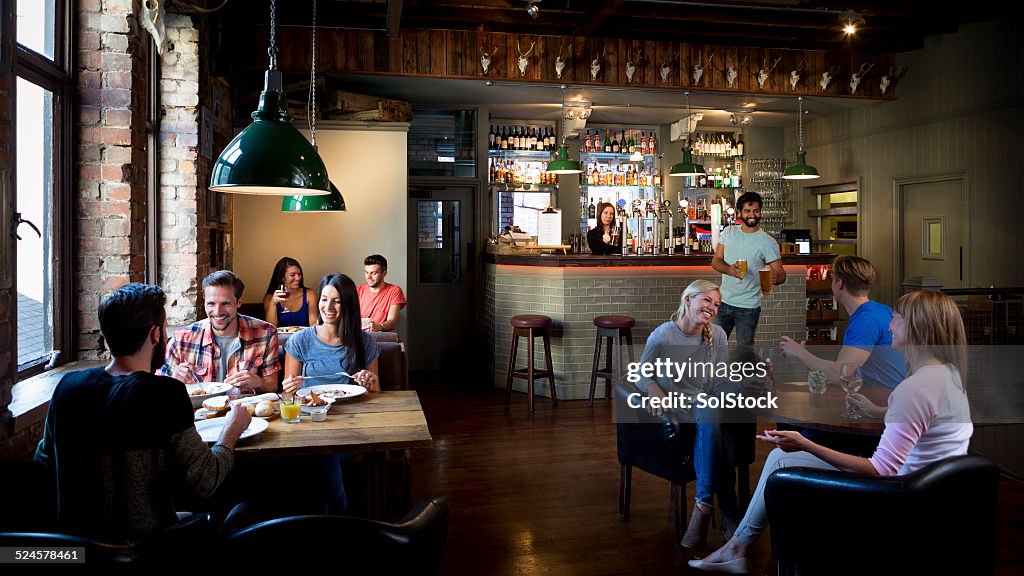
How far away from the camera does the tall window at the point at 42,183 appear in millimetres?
2887

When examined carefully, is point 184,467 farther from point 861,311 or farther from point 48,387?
point 861,311

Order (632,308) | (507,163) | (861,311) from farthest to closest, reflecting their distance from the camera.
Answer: (507,163) < (632,308) < (861,311)

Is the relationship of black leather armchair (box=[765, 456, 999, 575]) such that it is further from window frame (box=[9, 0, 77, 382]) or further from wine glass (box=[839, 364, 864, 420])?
window frame (box=[9, 0, 77, 382])

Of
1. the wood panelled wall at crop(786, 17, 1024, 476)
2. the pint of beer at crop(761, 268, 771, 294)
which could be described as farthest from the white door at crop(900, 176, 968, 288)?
the pint of beer at crop(761, 268, 771, 294)

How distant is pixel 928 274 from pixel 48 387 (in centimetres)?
774

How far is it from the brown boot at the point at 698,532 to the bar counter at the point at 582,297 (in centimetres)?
302

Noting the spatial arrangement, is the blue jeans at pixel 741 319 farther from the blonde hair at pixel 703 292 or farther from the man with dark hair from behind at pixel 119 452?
the man with dark hair from behind at pixel 119 452

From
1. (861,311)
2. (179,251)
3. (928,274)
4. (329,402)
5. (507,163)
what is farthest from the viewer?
(507,163)

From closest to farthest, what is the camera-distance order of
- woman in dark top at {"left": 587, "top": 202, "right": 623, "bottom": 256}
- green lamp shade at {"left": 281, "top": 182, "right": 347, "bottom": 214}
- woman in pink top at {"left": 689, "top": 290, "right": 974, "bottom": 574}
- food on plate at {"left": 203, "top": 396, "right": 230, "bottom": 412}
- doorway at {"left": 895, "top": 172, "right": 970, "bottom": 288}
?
woman in pink top at {"left": 689, "top": 290, "right": 974, "bottom": 574} → food on plate at {"left": 203, "top": 396, "right": 230, "bottom": 412} → green lamp shade at {"left": 281, "top": 182, "right": 347, "bottom": 214} → woman in dark top at {"left": 587, "top": 202, "right": 623, "bottom": 256} → doorway at {"left": 895, "top": 172, "right": 970, "bottom": 288}

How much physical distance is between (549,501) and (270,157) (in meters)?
2.29

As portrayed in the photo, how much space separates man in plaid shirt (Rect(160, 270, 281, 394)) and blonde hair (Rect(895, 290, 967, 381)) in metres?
2.48

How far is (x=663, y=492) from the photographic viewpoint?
3967 millimetres

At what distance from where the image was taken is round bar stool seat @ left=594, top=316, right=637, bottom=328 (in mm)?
6125

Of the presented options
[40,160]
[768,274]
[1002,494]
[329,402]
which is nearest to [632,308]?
[768,274]
